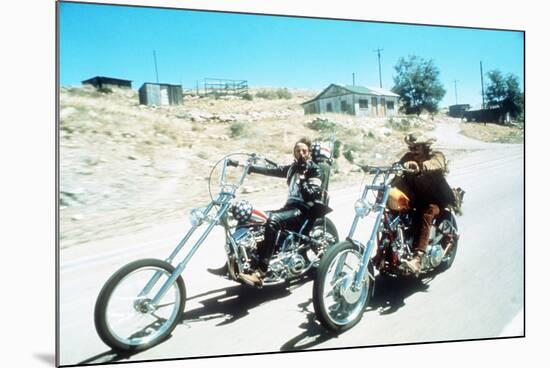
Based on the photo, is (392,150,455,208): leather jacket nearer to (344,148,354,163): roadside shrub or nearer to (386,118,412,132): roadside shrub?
(386,118,412,132): roadside shrub

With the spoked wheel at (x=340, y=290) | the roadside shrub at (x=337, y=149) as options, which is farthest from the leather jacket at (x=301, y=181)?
the spoked wheel at (x=340, y=290)

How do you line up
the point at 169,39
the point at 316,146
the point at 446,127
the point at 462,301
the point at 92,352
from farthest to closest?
1. the point at 446,127
2. the point at 462,301
3. the point at 316,146
4. the point at 169,39
5. the point at 92,352

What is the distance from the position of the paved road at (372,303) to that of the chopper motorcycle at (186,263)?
168mm

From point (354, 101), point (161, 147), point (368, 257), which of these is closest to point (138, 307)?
point (161, 147)

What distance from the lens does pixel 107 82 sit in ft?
12.3

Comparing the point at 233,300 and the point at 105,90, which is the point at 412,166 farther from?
the point at 105,90

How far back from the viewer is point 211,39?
13.5 ft

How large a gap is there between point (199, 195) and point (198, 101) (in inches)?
30.1

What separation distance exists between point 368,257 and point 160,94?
2.07m

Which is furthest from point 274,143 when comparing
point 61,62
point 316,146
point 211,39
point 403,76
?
point 61,62

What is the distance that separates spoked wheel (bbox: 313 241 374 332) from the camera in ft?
11.7

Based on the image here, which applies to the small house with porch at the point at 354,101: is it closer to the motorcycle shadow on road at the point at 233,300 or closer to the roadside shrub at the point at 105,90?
the motorcycle shadow on road at the point at 233,300

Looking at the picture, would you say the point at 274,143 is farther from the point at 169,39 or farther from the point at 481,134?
the point at 481,134

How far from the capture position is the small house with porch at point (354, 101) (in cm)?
437
